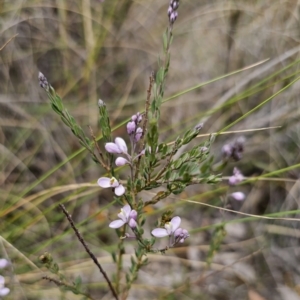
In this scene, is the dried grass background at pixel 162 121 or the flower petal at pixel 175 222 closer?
the flower petal at pixel 175 222

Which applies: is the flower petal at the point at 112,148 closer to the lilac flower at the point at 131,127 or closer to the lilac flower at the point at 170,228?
the lilac flower at the point at 131,127

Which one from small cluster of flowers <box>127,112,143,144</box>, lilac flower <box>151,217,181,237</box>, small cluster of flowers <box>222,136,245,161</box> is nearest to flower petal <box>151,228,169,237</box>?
lilac flower <box>151,217,181,237</box>

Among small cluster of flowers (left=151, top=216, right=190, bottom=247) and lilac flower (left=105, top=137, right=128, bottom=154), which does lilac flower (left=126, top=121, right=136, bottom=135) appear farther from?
small cluster of flowers (left=151, top=216, right=190, bottom=247)

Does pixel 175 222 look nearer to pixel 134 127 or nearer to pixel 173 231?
pixel 173 231

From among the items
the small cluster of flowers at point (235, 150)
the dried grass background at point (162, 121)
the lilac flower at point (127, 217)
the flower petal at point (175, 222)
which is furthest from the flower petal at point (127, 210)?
the dried grass background at point (162, 121)

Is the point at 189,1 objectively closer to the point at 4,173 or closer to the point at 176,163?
the point at 4,173

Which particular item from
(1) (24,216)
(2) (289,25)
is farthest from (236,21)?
(1) (24,216)

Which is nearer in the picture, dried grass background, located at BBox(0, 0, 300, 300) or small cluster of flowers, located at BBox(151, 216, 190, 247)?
small cluster of flowers, located at BBox(151, 216, 190, 247)

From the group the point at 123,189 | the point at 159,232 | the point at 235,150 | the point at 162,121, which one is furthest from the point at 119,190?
the point at 162,121
